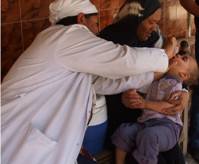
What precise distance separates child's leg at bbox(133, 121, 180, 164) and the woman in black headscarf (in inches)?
4.4

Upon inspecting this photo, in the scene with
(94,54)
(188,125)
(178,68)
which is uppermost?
(94,54)

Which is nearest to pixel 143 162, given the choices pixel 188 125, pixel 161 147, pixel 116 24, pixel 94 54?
pixel 161 147

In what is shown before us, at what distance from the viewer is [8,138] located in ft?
5.39

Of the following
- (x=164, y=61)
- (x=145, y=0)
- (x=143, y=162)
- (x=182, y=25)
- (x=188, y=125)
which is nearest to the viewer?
(x=164, y=61)

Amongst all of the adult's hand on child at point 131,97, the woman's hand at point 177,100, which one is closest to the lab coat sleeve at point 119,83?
the adult's hand on child at point 131,97

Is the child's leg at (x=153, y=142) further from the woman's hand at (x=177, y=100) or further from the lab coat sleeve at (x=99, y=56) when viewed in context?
the lab coat sleeve at (x=99, y=56)

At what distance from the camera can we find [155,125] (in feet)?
6.75

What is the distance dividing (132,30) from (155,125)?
590 millimetres

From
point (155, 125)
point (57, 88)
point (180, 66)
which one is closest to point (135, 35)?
point (180, 66)

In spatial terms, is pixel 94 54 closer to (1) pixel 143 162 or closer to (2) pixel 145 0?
(1) pixel 143 162

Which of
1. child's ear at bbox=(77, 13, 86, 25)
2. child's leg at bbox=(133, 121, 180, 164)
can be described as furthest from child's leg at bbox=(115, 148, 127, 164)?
child's ear at bbox=(77, 13, 86, 25)

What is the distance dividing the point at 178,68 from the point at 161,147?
0.42 m

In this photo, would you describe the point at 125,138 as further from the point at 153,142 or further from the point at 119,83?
the point at 119,83

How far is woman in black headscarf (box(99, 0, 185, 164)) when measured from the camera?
2189 millimetres
